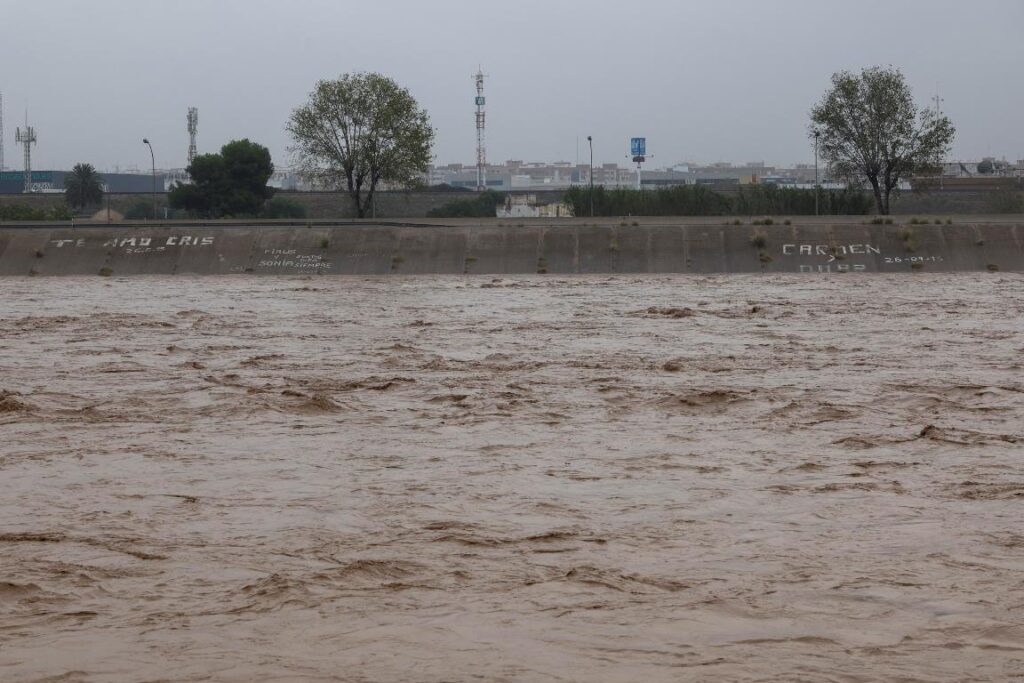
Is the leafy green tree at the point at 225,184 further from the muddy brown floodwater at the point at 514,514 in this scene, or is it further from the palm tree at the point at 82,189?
the muddy brown floodwater at the point at 514,514

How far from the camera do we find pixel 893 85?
225 feet

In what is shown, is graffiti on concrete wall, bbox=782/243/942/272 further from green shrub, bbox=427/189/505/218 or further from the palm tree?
the palm tree

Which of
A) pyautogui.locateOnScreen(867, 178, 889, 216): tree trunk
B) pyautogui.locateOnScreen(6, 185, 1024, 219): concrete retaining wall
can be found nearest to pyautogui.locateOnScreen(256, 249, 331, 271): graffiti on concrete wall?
pyautogui.locateOnScreen(867, 178, 889, 216): tree trunk

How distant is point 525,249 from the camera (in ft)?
126

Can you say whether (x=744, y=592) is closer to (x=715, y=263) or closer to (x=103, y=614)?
(x=103, y=614)

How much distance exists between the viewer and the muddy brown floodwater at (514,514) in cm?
543

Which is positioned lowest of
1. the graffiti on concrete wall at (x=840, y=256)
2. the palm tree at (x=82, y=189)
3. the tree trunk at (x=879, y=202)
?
the graffiti on concrete wall at (x=840, y=256)

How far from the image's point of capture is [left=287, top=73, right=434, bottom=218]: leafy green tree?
74438 mm

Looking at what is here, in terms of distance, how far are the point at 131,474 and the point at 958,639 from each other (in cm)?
590

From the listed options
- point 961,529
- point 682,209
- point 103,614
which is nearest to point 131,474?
point 103,614

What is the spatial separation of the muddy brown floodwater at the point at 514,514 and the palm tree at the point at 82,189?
94.5 meters

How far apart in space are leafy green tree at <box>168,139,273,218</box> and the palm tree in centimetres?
1784

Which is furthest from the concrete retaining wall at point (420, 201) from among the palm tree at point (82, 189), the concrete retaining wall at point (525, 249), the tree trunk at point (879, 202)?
the concrete retaining wall at point (525, 249)

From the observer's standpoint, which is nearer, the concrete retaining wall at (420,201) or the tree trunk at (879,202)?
the tree trunk at (879,202)
